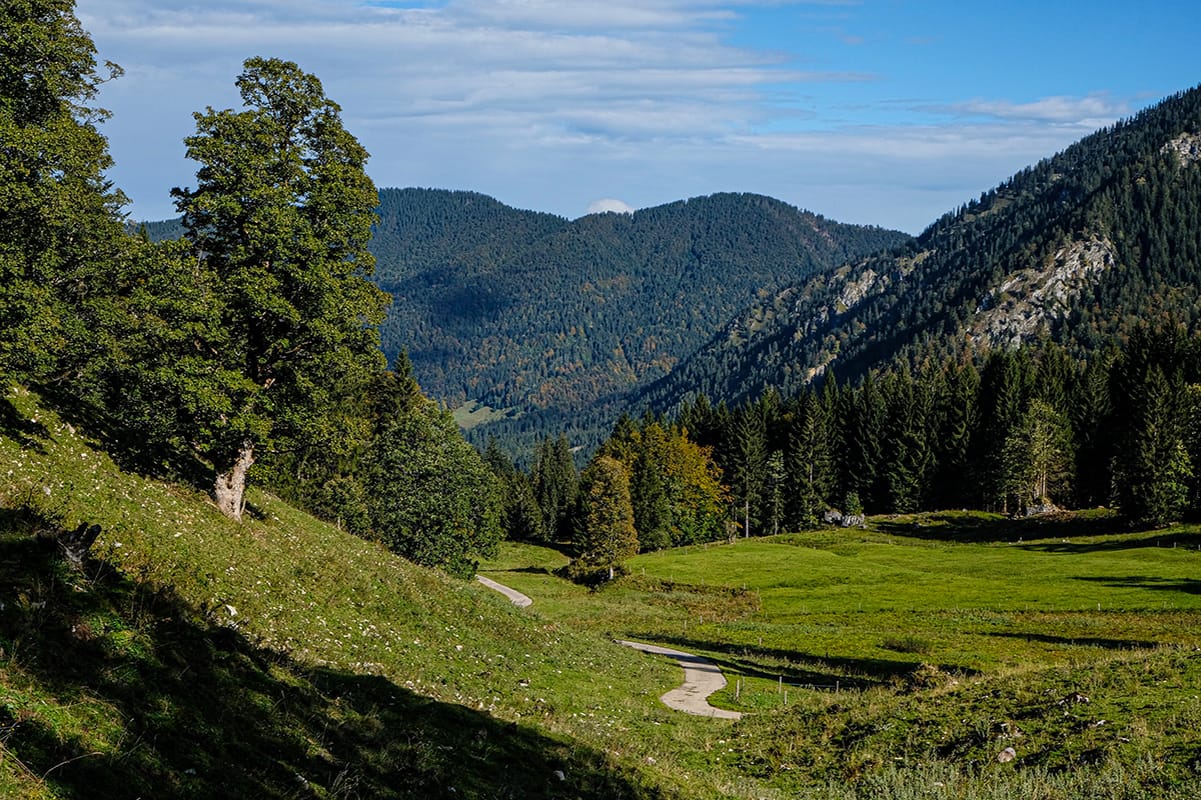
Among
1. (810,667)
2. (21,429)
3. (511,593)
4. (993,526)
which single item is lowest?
(511,593)

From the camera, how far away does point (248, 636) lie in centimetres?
1909

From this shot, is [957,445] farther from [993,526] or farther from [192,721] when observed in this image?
[192,721]

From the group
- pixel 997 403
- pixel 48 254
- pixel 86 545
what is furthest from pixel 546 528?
pixel 86 545

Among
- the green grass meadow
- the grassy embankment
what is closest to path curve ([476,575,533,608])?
the grassy embankment

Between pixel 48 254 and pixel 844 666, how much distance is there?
4413cm

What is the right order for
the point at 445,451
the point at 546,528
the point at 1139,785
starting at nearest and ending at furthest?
the point at 1139,785, the point at 445,451, the point at 546,528

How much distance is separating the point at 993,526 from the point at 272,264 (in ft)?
380

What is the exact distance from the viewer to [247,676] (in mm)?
14344

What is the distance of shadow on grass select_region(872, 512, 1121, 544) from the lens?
108 m

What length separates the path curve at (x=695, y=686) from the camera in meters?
34.9

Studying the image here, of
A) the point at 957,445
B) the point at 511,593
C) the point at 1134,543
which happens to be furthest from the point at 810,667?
the point at 957,445

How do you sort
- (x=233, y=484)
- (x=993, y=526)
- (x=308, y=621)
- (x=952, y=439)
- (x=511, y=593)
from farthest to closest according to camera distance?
(x=952, y=439) < (x=993, y=526) < (x=511, y=593) < (x=233, y=484) < (x=308, y=621)

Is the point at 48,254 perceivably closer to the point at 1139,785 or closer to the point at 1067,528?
the point at 1139,785

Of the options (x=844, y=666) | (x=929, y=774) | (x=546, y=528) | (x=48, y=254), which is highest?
(x=48, y=254)
